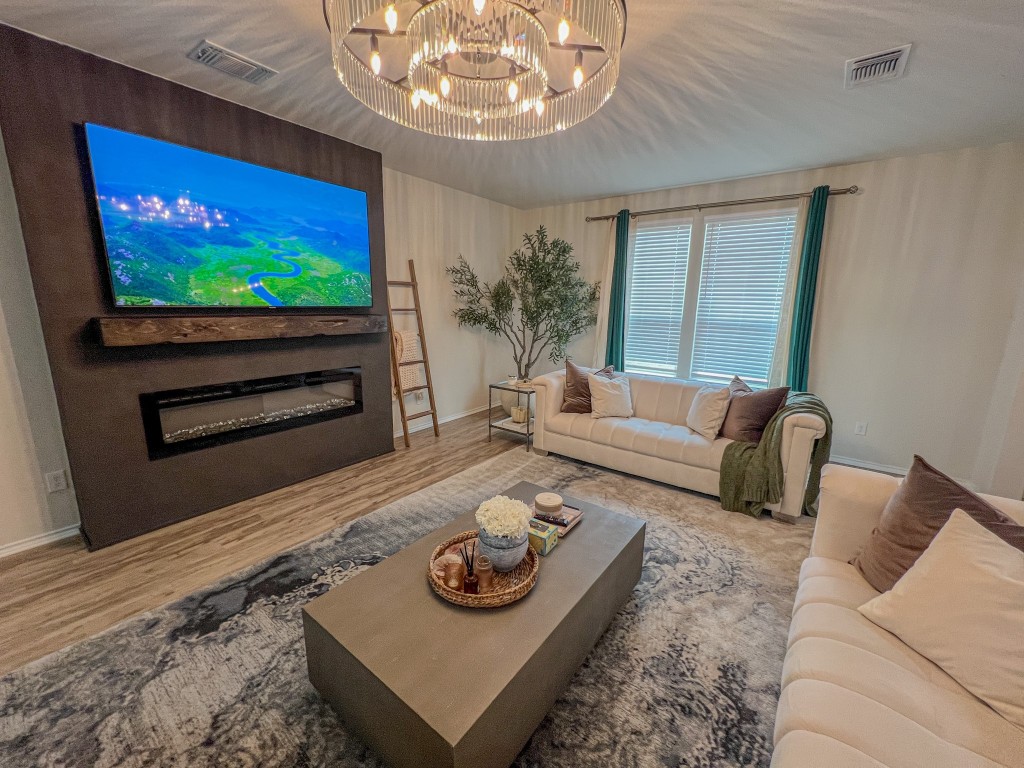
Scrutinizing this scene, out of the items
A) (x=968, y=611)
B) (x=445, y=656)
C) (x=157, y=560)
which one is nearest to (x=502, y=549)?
(x=445, y=656)

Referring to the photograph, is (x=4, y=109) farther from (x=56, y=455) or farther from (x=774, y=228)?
(x=774, y=228)

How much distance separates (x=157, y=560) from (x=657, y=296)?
4.54 m

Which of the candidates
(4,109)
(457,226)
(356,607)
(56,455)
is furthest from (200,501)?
(457,226)

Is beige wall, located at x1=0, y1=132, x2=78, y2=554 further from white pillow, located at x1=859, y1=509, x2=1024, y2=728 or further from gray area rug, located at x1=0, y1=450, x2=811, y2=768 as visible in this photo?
white pillow, located at x1=859, y1=509, x2=1024, y2=728

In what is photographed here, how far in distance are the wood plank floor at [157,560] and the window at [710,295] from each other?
9.32ft

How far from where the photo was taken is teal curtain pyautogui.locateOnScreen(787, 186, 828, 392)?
3361 millimetres

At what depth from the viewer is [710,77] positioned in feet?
6.70

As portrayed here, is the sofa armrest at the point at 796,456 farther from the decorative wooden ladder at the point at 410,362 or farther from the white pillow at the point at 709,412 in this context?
the decorative wooden ladder at the point at 410,362

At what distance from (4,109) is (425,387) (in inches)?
122

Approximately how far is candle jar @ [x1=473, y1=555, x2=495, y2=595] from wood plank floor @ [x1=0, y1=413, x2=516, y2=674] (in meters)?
1.42

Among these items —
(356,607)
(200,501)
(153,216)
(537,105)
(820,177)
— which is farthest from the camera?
(820,177)

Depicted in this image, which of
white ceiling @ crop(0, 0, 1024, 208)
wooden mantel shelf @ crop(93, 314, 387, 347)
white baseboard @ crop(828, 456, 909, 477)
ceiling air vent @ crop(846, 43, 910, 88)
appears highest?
white ceiling @ crop(0, 0, 1024, 208)

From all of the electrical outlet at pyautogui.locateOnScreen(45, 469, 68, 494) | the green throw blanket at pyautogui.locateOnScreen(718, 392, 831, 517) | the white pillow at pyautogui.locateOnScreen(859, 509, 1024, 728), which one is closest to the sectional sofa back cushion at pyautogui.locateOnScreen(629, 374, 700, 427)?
the green throw blanket at pyautogui.locateOnScreen(718, 392, 831, 517)

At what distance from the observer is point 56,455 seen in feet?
7.41
